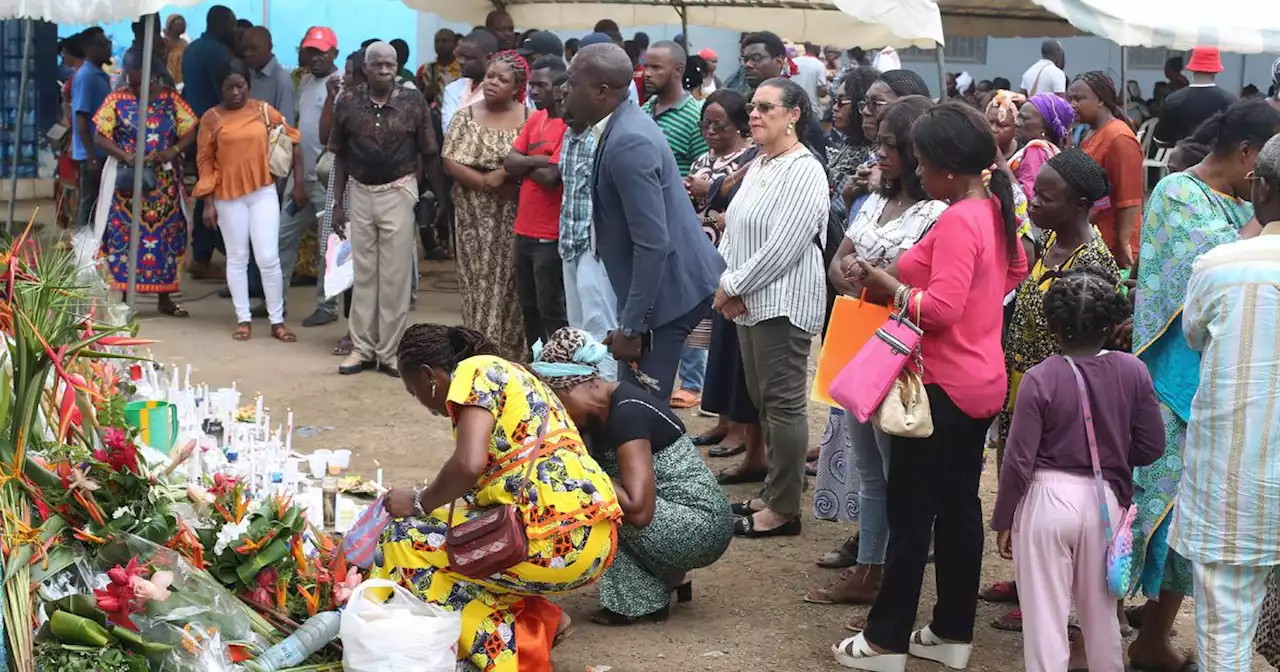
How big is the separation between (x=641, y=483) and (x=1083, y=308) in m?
1.46

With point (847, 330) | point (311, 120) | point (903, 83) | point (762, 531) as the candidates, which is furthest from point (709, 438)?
point (311, 120)

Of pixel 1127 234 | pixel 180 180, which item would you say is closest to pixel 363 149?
pixel 180 180

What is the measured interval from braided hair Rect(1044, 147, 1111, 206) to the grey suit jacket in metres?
1.56

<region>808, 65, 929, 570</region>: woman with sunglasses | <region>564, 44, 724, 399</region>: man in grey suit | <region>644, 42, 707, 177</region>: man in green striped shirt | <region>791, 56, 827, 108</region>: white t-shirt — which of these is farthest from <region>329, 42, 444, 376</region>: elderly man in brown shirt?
<region>791, 56, 827, 108</region>: white t-shirt

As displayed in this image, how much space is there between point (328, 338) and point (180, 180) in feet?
4.89

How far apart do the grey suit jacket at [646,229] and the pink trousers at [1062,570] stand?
6.19 feet

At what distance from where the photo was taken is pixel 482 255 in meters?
8.30

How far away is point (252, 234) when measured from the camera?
30.6 ft

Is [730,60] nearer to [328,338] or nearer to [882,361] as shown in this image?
[328,338]

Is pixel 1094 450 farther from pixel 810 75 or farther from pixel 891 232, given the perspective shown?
pixel 810 75

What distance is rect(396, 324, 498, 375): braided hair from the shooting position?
4.39 meters

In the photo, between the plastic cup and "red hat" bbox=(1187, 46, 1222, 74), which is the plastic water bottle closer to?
the plastic cup

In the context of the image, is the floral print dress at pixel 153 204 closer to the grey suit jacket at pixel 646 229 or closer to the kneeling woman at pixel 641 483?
the grey suit jacket at pixel 646 229

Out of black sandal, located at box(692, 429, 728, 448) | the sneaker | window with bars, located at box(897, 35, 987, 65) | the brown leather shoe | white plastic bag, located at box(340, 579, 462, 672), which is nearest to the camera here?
white plastic bag, located at box(340, 579, 462, 672)
